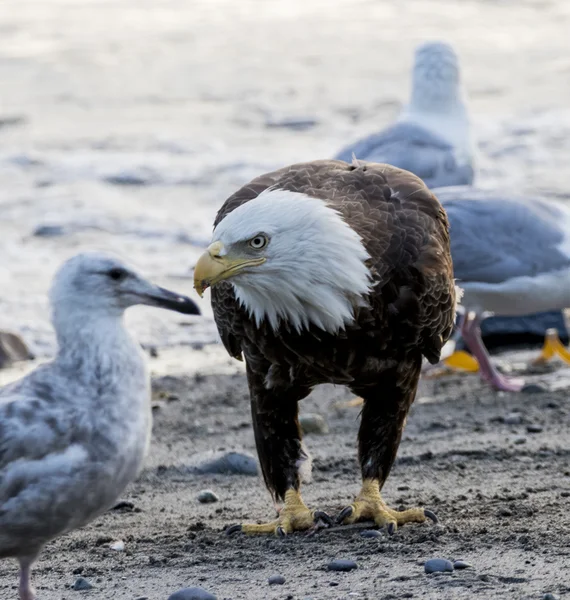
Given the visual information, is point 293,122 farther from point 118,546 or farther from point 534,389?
point 118,546

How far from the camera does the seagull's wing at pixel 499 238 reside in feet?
29.2

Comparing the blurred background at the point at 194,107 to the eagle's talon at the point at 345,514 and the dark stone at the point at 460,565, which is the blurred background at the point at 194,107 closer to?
the eagle's talon at the point at 345,514

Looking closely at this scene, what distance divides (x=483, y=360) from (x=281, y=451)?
3600 mm

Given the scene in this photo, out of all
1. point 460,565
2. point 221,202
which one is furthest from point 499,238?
point 221,202

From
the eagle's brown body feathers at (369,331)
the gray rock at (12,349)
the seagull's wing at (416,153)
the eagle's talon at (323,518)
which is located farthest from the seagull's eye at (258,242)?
the seagull's wing at (416,153)

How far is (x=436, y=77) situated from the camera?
39.7 feet

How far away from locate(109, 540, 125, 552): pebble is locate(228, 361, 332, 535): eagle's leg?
0.51 meters

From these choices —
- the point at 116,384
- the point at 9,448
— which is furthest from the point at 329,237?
the point at 9,448

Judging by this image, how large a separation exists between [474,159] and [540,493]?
6127 millimetres

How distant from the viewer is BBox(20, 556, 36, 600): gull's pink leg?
4648 millimetres

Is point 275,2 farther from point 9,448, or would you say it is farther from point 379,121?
point 9,448

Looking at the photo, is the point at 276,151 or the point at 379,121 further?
the point at 379,121

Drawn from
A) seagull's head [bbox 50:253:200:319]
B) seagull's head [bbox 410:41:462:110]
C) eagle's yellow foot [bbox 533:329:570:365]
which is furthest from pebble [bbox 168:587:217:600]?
seagull's head [bbox 410:41:462:110]

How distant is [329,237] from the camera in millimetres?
5266
